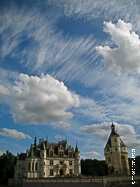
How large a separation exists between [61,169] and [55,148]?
630cm

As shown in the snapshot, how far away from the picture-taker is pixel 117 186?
102ft

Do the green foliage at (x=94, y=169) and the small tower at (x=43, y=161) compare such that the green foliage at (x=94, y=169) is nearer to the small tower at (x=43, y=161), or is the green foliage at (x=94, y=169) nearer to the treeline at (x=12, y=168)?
the treeline at (x=12, y=168)

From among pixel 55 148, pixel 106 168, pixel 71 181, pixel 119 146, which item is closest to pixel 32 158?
pixel 55 148

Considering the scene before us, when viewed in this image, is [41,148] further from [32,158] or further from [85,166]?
[85,166]

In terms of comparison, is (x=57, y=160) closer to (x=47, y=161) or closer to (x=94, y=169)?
(x=47, y=161)

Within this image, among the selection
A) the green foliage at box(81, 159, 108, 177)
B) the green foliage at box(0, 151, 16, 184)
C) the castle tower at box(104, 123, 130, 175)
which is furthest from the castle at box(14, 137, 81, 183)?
the castle tower at box(104, 123, 130, 175)

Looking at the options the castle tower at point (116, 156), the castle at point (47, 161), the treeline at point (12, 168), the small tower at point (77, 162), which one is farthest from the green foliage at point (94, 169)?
the castle at point (47, 161)

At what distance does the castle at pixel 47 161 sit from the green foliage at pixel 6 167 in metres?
5.40

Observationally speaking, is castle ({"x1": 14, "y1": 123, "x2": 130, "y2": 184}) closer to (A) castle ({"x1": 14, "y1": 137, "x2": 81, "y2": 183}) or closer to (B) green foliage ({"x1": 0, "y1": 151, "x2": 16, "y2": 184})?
(A) castle ({"x1": 14, "y1": 137, "x2": 81, "y2": 183})

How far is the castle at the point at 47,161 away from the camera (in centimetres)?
4806

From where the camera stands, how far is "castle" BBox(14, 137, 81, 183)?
158ft

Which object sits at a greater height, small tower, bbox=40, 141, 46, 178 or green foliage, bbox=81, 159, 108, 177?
small tower, bbox=40, 141, 46, 178

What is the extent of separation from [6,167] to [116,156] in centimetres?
3455

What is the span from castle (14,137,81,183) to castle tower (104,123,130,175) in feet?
38.3
